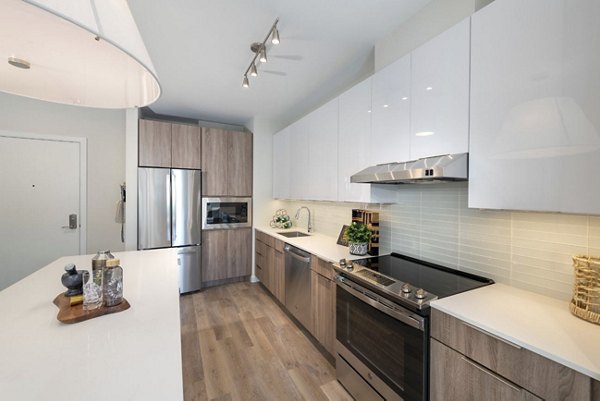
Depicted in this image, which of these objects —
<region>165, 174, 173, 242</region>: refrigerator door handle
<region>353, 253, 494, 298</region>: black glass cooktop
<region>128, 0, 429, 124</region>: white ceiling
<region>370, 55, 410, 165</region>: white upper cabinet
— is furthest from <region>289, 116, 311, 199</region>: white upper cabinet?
<region>165, 174, 173, 242</region>: refrigerator door handle

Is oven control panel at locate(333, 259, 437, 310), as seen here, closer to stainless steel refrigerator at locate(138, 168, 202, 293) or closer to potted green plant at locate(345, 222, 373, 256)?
potted green plant at locate(345, 222, 373, 256)

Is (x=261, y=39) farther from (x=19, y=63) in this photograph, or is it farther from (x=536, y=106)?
(x=536, y=106)

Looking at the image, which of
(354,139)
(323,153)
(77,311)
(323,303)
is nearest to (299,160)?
(323,153)

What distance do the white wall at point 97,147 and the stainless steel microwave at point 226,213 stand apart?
1.25 metres

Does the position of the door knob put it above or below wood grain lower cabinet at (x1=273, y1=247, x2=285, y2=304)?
above

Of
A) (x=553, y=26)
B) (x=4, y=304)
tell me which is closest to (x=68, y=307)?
(x=4, y=304)

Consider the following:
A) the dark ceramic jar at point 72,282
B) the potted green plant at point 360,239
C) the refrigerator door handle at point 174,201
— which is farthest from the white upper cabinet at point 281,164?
the dark ceramic jar at point 72,282

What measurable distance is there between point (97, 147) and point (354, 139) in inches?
139

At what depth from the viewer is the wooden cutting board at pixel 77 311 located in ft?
3.22

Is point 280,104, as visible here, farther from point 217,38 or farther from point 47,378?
point 47,378

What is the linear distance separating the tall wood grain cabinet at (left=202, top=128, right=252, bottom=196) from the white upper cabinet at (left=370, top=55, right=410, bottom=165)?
2.43 meters

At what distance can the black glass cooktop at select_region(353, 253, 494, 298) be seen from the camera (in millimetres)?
1355

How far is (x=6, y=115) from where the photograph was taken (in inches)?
116

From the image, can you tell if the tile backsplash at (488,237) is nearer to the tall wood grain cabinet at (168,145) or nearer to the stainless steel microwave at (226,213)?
the stainless steel microwave at (226,213)
